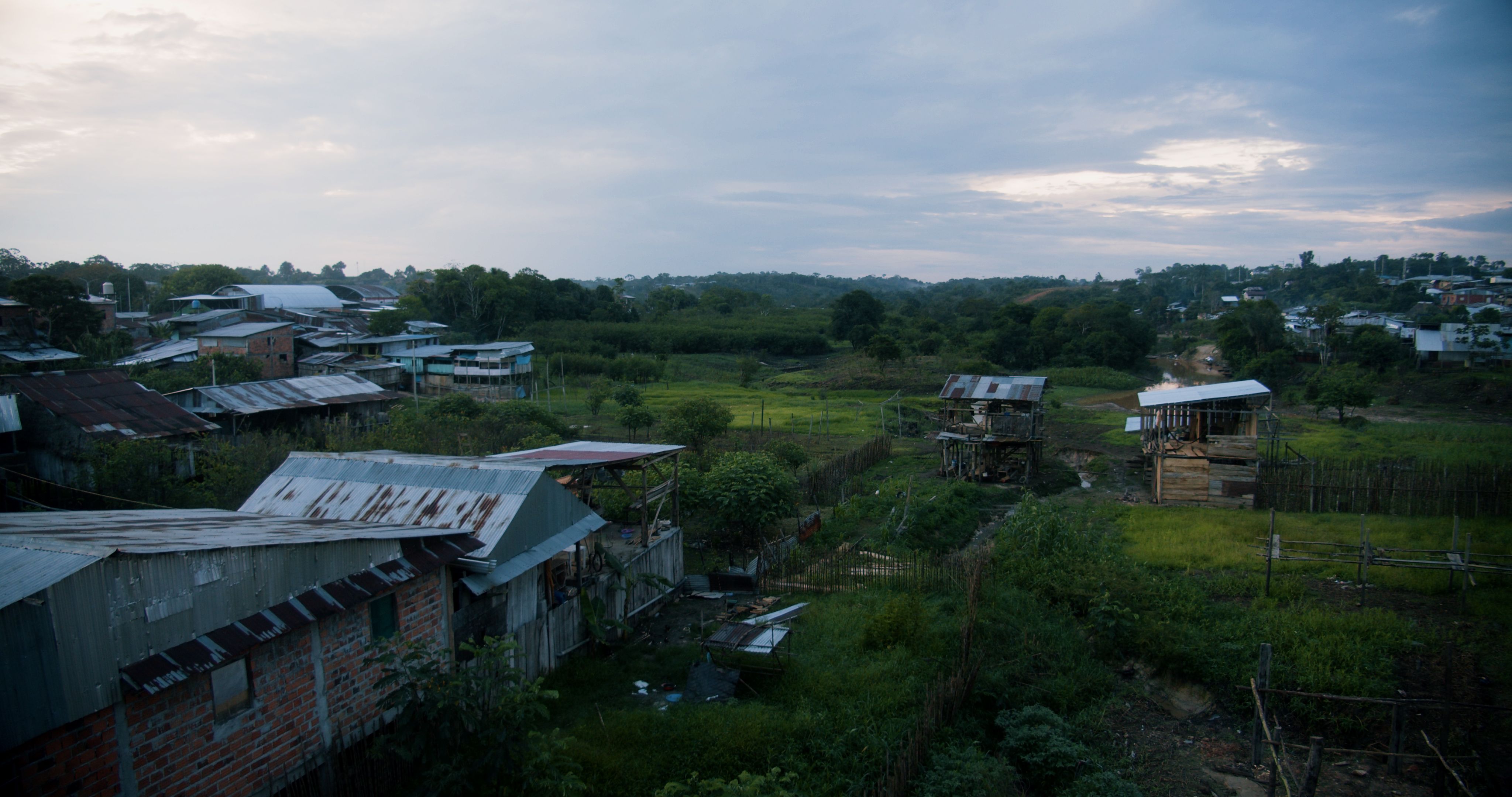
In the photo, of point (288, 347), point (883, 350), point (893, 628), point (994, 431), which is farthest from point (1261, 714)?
point (288, 347)

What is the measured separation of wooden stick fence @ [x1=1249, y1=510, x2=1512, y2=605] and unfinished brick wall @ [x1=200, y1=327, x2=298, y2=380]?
3933 cm

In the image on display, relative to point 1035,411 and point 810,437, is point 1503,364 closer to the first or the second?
point 1035,411

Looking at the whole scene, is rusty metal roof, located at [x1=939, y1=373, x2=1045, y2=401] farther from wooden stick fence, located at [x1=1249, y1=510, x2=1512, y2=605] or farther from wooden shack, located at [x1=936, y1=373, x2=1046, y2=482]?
wooden stick fence, located at [x1=1249, y1=510, x2=1512, y2=605]

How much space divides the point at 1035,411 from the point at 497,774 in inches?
897

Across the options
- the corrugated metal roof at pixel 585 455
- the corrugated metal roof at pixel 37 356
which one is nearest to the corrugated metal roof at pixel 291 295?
the corrugated metal roof at pixel 37 356

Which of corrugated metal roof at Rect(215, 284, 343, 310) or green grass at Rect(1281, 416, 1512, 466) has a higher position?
corrugated metal roof at Rect(215, 284, 343, 310)

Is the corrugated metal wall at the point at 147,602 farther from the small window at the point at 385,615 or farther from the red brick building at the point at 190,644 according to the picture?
the small window at the point at 385,615

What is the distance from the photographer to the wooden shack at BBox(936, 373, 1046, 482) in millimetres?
25922

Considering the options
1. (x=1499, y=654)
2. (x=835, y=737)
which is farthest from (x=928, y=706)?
(x=1499, y=654)

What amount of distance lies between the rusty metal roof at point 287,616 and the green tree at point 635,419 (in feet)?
61.9

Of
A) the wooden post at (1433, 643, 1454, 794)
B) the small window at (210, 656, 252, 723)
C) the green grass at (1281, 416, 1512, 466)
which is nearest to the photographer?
the small window at (210, 656, 252, 723)

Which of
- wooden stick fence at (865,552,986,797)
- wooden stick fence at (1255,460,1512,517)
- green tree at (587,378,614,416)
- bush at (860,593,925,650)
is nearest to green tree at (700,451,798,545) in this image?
bush at (860,593,925,650)

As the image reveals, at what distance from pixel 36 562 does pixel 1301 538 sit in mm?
19420

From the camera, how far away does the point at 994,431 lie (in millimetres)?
26188
